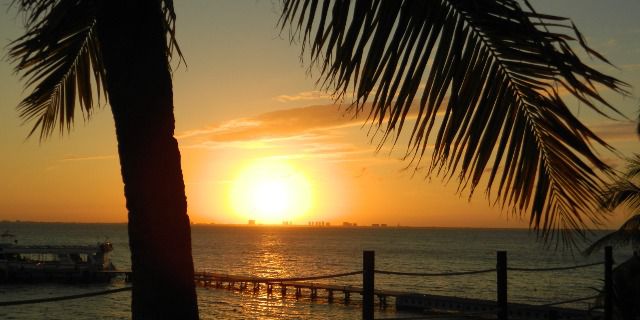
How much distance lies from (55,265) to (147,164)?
204 feet

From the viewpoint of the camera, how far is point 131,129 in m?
2.38

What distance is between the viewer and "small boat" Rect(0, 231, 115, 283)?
58094 millimetres

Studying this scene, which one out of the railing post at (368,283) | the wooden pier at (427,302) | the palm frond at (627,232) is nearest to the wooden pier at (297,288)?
the wooden pier at (427,302)

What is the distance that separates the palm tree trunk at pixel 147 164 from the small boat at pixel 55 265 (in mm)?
56791

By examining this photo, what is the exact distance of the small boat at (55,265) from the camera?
58094 millimetres

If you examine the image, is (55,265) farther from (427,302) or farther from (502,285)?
(502,285)

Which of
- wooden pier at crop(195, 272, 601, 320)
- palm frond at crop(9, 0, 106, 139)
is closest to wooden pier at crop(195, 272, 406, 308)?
wooden pier at crop(195, 272, 601, 320)

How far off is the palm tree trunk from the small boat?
5679 centimetres

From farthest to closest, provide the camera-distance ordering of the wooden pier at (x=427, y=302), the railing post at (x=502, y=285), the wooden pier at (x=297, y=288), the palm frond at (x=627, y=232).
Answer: the wooden pier at (x=297, y=288)
the wooden pier at (x=427, y=302)
the palm frond at (x=627, y=232)
the railing post at (x=502, y=285)

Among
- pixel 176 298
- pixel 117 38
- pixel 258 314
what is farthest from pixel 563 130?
pixel 258 314

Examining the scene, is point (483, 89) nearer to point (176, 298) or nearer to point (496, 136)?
point (496, 136)

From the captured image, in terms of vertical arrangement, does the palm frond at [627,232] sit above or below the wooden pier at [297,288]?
above

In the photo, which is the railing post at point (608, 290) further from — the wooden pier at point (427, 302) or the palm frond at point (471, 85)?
the wooden pier at point (427, 302)

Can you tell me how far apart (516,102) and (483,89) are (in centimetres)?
10
